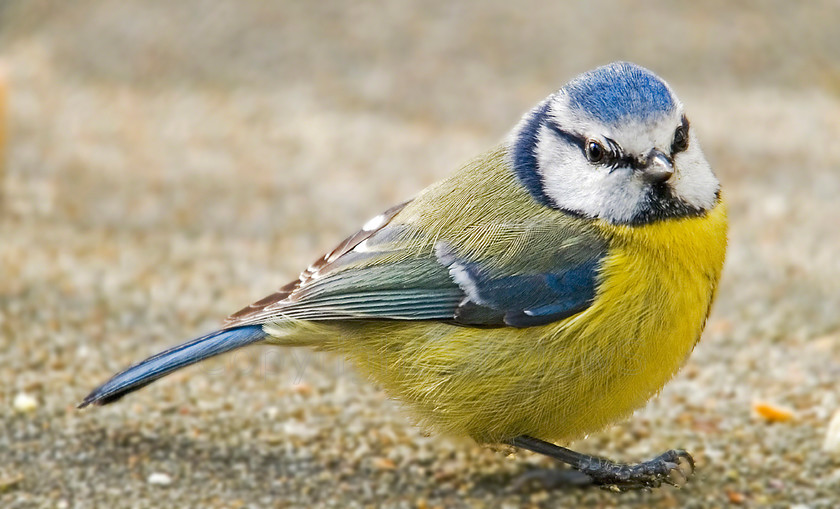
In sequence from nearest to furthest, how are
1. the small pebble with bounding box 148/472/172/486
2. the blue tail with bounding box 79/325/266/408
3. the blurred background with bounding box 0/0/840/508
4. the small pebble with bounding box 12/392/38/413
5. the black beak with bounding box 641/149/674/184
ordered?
the black beak with bounding box 641/149/674/184
the blue tail with bounding box 79/325/266/408
the small pebble with bounding box 148/472/172/486
the blurred background with bounding box 0/0/840/508
the small pebble with bounding box 12/392/38/413

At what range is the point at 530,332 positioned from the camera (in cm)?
282

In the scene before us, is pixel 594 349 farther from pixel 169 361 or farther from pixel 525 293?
pixel 169 361

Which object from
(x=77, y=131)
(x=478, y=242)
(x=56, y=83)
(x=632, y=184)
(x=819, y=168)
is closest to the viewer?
(x=632, y=184)

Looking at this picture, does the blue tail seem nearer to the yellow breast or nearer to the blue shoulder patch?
the yellow breast

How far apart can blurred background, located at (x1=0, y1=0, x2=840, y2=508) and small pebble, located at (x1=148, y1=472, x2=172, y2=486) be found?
0.01m

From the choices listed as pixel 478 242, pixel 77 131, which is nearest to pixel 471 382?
pixel 478 242

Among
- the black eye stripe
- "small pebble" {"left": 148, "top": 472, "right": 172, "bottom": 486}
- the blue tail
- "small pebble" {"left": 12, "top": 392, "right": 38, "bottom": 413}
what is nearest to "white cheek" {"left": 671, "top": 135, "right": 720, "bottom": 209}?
the black eye stripe

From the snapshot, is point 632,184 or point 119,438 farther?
point 119,438

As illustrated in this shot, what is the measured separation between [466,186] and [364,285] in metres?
0.47

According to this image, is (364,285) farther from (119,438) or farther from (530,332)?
(119,438)

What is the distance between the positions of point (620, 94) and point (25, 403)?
2318 millimetres

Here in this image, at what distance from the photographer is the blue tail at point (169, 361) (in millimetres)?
3018

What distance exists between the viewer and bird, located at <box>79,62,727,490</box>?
2766 millimetres

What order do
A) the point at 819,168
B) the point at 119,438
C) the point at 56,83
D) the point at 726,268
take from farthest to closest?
the point at 56,83 → the point at 819,168 → the point at 726,268 → the point at 119,438
